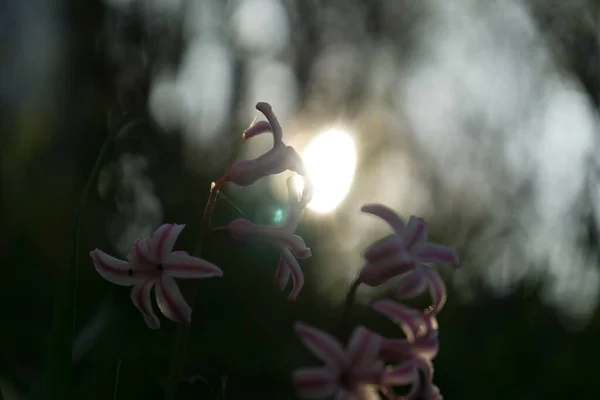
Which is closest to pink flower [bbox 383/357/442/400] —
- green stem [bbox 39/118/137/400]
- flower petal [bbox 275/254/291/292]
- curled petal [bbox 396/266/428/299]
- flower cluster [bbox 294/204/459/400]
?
flower cluster [bbox 294/204/459/400]

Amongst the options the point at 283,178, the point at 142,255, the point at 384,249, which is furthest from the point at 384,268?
the point at 283,178

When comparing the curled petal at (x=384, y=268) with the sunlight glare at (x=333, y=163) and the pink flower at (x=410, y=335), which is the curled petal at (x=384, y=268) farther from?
the sunlight glare at (x=333, y=163)

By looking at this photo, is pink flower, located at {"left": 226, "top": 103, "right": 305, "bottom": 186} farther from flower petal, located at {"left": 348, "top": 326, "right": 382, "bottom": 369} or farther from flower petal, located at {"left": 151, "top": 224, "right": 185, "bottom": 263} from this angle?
flower petal, located at {"left": 348, "top": 326, "right": 382, "bottom": 369}

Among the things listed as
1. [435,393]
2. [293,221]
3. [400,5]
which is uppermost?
[400,5]

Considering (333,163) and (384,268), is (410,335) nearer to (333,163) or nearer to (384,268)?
(384,268)

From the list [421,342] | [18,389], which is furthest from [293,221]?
[18,389]

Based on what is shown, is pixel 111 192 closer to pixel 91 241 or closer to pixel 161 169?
pixel 91 241
